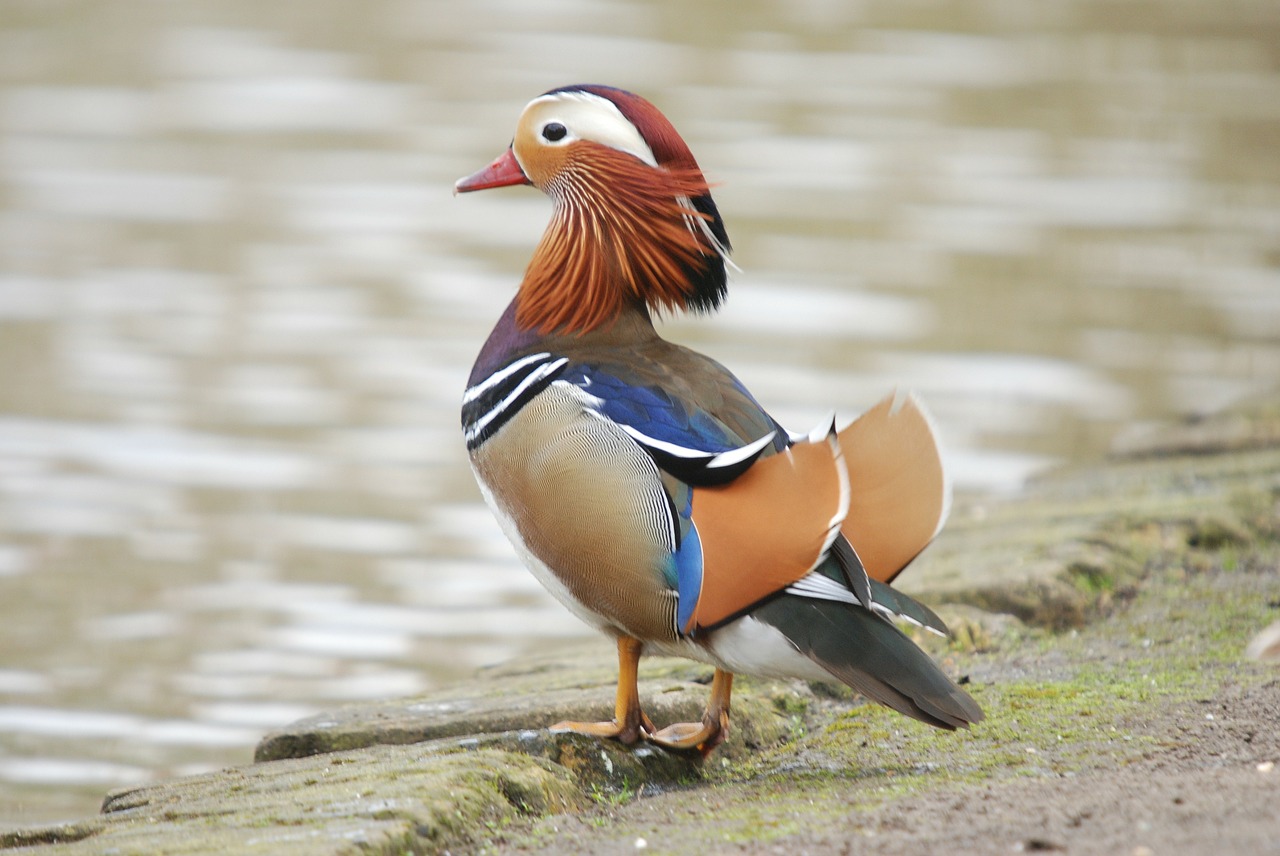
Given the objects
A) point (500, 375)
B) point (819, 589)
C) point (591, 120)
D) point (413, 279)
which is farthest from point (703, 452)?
point (413, 279)

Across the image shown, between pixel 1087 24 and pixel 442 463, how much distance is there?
1183 cm

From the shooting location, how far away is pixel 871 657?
3.32m

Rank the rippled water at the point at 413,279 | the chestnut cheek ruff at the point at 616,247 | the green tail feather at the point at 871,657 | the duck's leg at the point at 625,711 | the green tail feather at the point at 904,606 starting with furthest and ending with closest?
the rippled water at the point at 413,279
the chestnut cheek ruff at the point at 616,247
the duck's leg at the point at 625,711
the green tail feather at the point at 904,606
the green tail feather at the point at 871,657

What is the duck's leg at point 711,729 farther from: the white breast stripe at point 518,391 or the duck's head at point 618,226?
the duck's head at point 618,226

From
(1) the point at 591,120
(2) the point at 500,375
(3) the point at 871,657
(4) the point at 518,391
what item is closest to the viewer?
(3) the point at 871,657

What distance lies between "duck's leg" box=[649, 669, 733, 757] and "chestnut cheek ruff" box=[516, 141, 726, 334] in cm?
81

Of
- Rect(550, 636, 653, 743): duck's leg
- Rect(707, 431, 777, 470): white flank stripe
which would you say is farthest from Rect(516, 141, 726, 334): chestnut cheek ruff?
Rect(550, 636, 653, 743): duck's leg

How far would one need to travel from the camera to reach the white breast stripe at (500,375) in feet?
12.4

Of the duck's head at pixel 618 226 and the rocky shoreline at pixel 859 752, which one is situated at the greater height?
the duck's head at pixel 618 226

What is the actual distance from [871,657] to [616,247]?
1.11 metres

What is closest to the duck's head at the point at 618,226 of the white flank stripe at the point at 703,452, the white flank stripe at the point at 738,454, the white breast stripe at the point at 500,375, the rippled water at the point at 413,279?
the white breast stripe at the point at 500,375

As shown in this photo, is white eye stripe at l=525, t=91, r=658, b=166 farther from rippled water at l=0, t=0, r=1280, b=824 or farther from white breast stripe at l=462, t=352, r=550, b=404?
rippled water at l=0, t=0, r=1280, b=824

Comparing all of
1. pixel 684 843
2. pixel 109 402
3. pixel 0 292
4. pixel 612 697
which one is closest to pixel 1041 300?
pixel 109 402

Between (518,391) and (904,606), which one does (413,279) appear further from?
(904,606)
